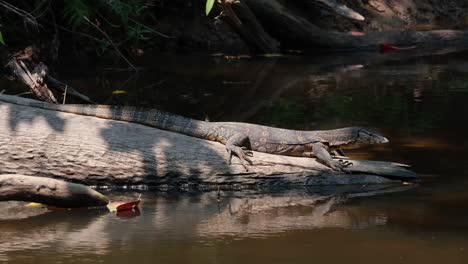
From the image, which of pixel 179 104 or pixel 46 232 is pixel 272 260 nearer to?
pixel 46 232

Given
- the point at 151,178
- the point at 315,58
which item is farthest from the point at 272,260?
the point at 315,58

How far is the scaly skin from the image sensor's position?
24.8 feet

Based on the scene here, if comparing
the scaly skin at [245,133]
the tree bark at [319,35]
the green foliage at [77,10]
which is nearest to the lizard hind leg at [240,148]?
the scaly skin at [245,133]

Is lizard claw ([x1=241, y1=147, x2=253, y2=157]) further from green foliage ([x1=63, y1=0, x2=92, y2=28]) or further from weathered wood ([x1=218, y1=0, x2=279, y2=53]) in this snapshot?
weathered wood ([x1=218, y1=0, x2=279, y2=53])

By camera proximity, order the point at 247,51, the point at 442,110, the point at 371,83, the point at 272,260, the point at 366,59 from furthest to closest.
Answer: the point at 247,51 < the point at 366,59 < the point at 371,83 < the point at 442,110 < the point at 272,260

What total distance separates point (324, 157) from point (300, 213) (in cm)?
112

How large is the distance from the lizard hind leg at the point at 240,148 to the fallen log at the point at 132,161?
0.06m

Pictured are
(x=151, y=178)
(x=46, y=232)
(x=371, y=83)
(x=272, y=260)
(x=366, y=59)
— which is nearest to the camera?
(x=272, y=260)

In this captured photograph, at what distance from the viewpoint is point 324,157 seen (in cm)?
745

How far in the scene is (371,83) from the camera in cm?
1294

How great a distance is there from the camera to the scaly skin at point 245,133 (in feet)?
24.8

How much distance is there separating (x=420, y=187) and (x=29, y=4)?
813cm

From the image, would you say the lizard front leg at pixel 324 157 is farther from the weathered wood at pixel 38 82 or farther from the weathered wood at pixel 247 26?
the weathered wood at pixel 247 26

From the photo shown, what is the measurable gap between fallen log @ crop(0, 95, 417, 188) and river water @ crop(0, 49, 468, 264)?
0.14m
